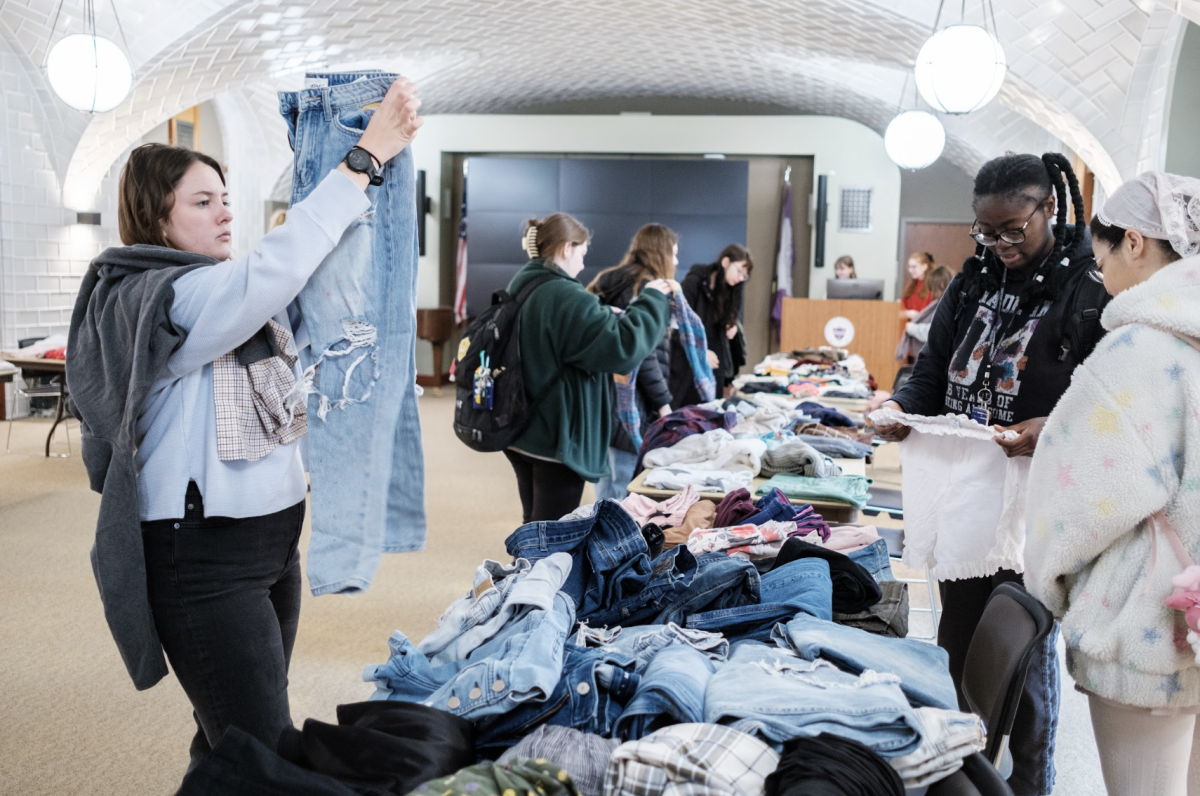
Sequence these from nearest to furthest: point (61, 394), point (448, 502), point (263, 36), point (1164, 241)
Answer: point (1164, 241)
point (448, 502)
point (61, 394)
point (263, 36)

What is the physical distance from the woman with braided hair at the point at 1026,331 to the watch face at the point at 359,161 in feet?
4.56

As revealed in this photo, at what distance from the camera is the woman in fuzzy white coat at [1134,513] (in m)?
1.61

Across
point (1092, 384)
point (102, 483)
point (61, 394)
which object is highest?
point (1092, 384)

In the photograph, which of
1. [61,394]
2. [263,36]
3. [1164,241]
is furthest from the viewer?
[263,36]

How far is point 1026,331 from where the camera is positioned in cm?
227

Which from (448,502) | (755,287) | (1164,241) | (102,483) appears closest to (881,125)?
(755,287)

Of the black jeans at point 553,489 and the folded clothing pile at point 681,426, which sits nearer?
the black jeans at point 553,489

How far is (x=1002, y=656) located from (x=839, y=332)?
22.2 ft

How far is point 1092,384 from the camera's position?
1.67m

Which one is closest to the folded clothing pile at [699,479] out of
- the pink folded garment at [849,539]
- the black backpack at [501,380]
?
the black backpack at [501,380]

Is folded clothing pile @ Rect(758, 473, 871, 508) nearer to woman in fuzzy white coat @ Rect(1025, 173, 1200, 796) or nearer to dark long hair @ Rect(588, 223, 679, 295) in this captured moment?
woman in fuzzy white coat @ Rect(1025, 173, 1200, 796)

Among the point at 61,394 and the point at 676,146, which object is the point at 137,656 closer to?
the point at 61,394

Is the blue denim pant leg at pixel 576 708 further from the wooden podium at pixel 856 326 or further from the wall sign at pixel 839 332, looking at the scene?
the wooden podium at pixel 856 326

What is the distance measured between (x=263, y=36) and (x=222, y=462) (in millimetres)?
8163
